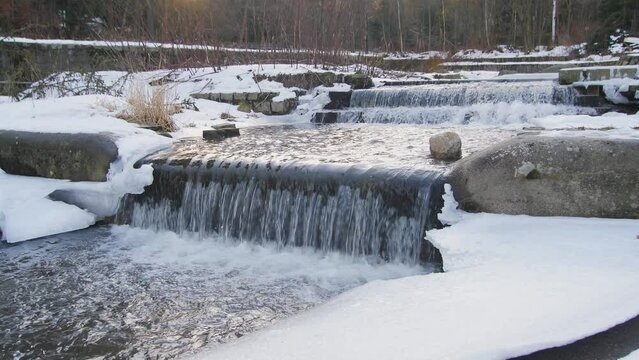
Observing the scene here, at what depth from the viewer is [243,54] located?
41.1 ft

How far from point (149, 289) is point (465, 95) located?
244 inches

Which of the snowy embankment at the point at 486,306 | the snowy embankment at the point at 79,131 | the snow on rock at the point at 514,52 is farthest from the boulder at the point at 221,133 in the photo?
the snow on rock at the point at 514,52

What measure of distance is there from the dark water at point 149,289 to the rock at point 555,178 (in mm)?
668

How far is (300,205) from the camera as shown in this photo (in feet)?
13.1

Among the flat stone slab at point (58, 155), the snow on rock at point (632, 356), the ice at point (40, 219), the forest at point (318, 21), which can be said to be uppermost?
the forest at point (318, 21)

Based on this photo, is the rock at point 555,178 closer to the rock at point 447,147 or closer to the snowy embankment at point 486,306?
the snowy embankment at point 486,306

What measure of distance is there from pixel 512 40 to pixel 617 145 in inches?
1057

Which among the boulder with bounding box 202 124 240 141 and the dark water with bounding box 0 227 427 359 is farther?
Answer: the boulder with bounding box 202 124 240 141

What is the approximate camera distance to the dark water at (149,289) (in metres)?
2.51

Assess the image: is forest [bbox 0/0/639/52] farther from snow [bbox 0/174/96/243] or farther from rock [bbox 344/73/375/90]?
snow [bbox 0/174/96/243]

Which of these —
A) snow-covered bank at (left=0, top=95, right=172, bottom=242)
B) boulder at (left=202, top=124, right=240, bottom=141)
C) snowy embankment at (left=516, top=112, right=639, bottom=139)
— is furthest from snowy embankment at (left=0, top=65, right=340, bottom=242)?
snowy embankment at (left=516, top=112, right=639, bottom=139)

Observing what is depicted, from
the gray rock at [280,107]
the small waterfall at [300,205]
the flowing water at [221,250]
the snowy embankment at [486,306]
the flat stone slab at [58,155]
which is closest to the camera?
the snowy embankment at [486,306]

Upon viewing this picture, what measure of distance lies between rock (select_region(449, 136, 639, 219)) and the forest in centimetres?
835

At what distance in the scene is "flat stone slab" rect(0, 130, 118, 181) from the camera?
4906 mm
